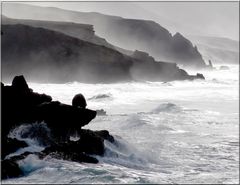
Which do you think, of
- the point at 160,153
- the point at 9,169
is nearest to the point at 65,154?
the point at 9,169

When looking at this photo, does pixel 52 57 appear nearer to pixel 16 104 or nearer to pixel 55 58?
pixel 55 58

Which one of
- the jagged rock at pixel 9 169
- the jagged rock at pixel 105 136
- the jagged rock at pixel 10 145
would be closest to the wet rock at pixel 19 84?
the jagged rock at pixel 10 145

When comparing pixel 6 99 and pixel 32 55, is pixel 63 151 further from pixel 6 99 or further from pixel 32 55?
pixel 32 55

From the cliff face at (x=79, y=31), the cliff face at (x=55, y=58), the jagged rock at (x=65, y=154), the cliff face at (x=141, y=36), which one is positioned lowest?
the jagged rock at (x=65, y=154)

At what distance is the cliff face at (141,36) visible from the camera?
134 meters

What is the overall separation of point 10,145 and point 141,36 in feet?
390

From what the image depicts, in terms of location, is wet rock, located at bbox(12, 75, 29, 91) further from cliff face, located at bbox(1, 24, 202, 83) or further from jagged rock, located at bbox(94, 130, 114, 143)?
cliff face, located at bbox(1, 24, 202, 83)

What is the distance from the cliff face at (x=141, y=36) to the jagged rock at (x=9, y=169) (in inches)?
4569

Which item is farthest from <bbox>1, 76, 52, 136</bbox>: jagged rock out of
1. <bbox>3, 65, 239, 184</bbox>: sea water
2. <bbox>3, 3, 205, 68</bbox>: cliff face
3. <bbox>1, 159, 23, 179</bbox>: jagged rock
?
<bbox>3, 3, 205, 68</bbox>: cliff face

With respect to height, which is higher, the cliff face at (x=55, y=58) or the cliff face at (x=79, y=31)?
the cliff face at (x=79, y=31)

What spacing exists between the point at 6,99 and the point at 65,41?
5757cm

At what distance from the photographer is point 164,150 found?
24609mm

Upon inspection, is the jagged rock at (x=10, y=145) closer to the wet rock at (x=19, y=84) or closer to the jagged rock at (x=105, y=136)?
the wet rock at (x=19, y=84)

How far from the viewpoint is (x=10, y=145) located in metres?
20.8
